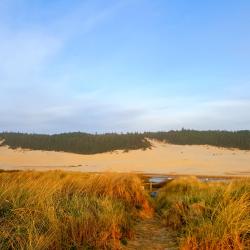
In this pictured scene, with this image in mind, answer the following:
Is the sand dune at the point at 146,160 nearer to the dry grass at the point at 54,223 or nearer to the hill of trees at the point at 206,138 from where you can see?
the hill of trees at the point at 206,138

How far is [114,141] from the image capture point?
2613 inches

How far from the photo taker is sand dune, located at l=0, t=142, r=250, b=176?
144ft

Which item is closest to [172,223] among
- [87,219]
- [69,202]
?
[69,202]

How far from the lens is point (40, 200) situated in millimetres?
7645

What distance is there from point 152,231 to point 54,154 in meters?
49.7

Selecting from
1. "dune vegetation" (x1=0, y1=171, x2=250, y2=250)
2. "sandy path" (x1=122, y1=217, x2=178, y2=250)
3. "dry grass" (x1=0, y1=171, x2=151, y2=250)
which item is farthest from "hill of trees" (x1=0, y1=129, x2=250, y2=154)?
"dry grass" (x1=0, y1=171, x2=151, y2=250)

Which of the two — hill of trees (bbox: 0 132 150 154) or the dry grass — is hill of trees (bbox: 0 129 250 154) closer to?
hill of trees (bbox: 0 132 150 154)

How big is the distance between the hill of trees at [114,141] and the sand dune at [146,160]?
88.0 inches

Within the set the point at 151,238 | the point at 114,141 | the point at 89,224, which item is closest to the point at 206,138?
the point at 114,141

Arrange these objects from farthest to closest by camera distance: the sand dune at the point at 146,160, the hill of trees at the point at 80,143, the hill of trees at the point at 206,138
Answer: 1. the hill of trees at the point at 80,143
2. the hill of trees at the point at 206,138
3. the sand dune at the point at 146,160

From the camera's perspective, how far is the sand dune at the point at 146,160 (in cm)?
4375

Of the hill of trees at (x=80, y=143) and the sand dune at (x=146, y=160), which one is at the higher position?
the hill of trees at (x=80, y=143)

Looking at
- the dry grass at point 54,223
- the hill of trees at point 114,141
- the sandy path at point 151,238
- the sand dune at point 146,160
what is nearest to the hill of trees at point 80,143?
the hill of trees at point 114,141

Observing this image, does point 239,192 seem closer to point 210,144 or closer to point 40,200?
point 40,200
